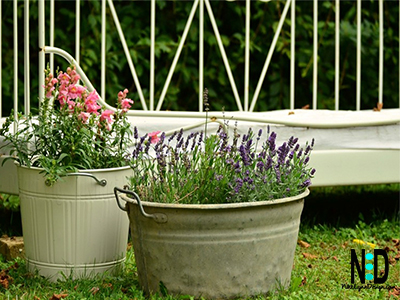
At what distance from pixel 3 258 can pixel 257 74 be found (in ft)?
8.47

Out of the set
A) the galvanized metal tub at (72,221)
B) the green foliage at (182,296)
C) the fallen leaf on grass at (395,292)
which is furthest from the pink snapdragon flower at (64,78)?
the fallen leaf on grass at (395,292)

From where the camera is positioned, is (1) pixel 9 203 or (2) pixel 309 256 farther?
(1) pixel 9 203

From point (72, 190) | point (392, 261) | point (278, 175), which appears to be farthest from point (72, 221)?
point (392, 261)

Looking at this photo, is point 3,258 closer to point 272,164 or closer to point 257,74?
point 272,164

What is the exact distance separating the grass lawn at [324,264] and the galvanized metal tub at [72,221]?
0.05 meters

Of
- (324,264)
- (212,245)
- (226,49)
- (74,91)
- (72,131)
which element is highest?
(226,49)

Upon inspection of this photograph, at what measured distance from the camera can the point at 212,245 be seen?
205 cm

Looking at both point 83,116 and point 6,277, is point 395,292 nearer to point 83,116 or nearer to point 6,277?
point 83,116

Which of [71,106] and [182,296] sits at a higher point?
[71,106]

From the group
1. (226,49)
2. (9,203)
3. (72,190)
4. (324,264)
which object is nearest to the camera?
(72,190)

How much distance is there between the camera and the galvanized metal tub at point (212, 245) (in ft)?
6.70

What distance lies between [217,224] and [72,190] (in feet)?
1.63

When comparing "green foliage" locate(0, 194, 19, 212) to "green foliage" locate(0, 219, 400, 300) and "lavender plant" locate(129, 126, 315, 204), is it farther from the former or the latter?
"lavender plant" locate(129, 126, 315, 204)

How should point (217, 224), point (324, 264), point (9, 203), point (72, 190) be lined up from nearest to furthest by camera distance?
point (217, 224) < point (72, 190) < point (324, 264) < point (9, 203)
